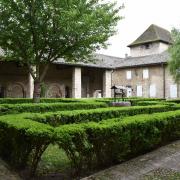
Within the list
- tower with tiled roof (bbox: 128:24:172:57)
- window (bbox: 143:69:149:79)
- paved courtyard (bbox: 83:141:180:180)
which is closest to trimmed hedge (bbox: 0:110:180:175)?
paved courtyard (bbox: 83:141:180:180)

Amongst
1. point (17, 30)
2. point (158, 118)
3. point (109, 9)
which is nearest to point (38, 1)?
point (17, 30)

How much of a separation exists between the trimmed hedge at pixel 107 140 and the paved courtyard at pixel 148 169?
0.87 feet

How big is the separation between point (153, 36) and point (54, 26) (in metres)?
29.7

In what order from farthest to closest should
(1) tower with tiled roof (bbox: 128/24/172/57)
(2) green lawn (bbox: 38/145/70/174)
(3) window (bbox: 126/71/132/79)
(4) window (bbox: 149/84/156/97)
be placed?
(1) tower with tiled roof (bbox: 128/24/172/57) < (3) window (bbox: 126/71/132/79) < (4) window (bbox: 149/84/156/97) < (2) green lawn (bbox: 38/145/70/174)

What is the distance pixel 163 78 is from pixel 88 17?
2359 centimetres

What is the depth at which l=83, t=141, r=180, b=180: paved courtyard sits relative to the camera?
530 centimetres

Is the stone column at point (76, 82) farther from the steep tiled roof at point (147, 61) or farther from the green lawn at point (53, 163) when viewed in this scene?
the green lawn at point (53, 163)

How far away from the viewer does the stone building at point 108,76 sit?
25641 millimetres

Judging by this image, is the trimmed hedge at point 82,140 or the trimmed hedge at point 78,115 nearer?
the trimmed hedge at point 82,140

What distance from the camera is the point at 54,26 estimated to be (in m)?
14.3

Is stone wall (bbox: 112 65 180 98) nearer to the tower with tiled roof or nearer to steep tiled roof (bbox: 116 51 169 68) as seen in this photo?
steep tiled roof (bbox: 116 51 169 68)

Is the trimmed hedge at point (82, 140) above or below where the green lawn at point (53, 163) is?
above

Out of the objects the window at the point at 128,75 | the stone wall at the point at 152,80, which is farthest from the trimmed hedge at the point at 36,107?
the window at the point at 128,75

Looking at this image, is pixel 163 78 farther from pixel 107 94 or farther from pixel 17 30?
pixel 17 30
